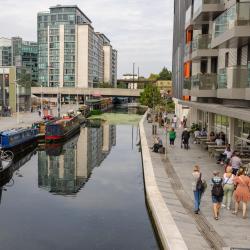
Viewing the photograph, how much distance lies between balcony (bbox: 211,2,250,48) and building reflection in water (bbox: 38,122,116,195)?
37.6 ft

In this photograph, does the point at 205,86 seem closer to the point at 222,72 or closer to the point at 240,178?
the point at 222,72

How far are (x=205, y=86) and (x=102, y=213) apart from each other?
54.5 feet

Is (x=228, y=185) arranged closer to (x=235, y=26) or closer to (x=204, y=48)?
(x=235, y=26)

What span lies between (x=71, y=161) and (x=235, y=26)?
17.7m

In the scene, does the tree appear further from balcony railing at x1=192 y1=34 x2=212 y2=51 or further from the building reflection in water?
balcony railing at x1=192 y1=34 x2=212 y2=51

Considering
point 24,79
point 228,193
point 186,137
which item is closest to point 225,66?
point 186,137

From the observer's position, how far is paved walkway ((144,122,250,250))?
12.8 m

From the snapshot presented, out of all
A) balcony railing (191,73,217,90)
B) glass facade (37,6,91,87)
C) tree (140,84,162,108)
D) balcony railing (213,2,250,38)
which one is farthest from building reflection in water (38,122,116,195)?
glass facade (37,6,91,87)

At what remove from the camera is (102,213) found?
61.9 feet

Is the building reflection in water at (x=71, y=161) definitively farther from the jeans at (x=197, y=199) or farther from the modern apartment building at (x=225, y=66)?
the jeans at (x=197, y=199)

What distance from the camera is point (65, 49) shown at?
18538 cm

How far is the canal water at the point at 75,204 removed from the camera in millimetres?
15383

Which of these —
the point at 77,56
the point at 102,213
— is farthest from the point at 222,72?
the point at 77,56

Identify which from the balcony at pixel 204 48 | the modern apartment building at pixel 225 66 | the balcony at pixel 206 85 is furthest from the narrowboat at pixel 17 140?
the balcony at pixel 204 48
